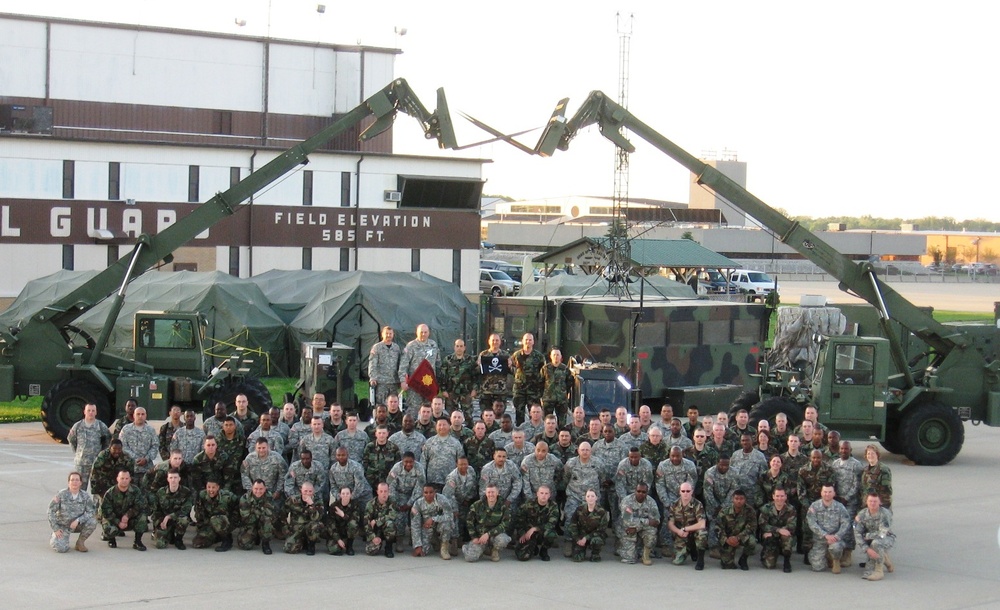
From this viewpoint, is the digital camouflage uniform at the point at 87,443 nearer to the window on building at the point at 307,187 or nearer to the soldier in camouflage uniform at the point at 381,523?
the soldier in camouflage uniform at the point at 381,523

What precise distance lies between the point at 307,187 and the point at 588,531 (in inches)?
1057

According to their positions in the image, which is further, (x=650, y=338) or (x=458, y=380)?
(x=650, y=338)

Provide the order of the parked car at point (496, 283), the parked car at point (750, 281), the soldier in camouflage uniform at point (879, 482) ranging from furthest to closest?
the parked car at point (750, 281), the parked car at point (496, 283), the soldier in camouflage uniform at point (879, 482)

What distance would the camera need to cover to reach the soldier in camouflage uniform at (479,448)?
13461 millimetres

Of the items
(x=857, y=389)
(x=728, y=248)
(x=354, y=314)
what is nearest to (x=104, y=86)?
(x=354, y=314)

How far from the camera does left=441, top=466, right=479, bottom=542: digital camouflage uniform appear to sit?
12742 mm

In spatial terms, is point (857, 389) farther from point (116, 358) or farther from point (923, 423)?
point (116, 358)

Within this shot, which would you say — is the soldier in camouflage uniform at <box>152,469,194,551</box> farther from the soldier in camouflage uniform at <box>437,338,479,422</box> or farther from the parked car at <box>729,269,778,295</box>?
the parked car at <box>729,269,778,295</box>

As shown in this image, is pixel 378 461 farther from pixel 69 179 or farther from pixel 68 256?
pixel 69 179

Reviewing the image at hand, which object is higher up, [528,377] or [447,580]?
[528,377]

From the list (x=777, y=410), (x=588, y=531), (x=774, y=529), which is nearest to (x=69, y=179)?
(x=777, y=410)

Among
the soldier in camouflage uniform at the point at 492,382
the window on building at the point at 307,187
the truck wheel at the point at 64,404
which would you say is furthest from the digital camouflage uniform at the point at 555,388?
the window on building at the point at 307,187

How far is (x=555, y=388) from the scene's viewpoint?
16.1 metres

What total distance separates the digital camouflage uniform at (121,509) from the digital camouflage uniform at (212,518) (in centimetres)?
52
